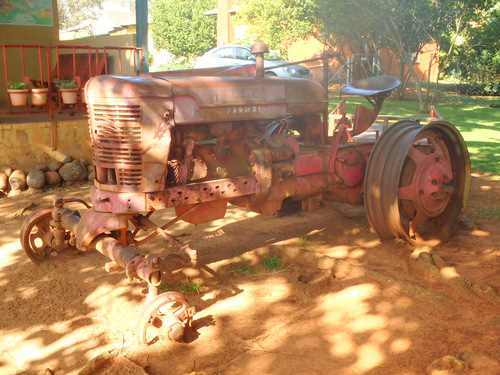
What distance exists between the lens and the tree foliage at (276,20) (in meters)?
23.9

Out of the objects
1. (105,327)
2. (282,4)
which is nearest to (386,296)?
(105,327)

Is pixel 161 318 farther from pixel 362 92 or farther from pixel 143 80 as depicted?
pixel 362 92

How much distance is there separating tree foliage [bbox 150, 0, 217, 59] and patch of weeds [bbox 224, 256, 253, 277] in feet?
100

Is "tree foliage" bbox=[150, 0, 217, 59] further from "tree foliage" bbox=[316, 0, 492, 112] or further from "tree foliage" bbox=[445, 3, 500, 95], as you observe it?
"tree foliage" bbox=[445, 3, 500, 95]

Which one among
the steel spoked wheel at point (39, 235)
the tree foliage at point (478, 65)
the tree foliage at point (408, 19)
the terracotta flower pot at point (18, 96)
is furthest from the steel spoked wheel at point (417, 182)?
the tree foliage at point (478, 65)

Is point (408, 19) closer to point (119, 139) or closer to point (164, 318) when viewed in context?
point (119, 139)

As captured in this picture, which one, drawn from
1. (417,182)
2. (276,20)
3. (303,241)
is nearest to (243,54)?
(276,20)

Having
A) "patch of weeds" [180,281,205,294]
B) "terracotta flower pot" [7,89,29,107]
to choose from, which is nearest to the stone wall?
"terracotta flower pot" [7,89,29,107]

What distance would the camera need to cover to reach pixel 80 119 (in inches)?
334

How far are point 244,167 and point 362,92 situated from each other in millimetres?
1903

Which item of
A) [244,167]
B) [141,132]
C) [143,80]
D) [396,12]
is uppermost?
[396,12]

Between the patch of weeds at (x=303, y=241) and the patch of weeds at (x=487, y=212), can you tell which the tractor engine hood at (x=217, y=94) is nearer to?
the patch of weeds at (x=303, y=241)

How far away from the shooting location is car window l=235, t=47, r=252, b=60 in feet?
62.6

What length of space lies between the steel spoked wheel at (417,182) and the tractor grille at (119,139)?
219cm
